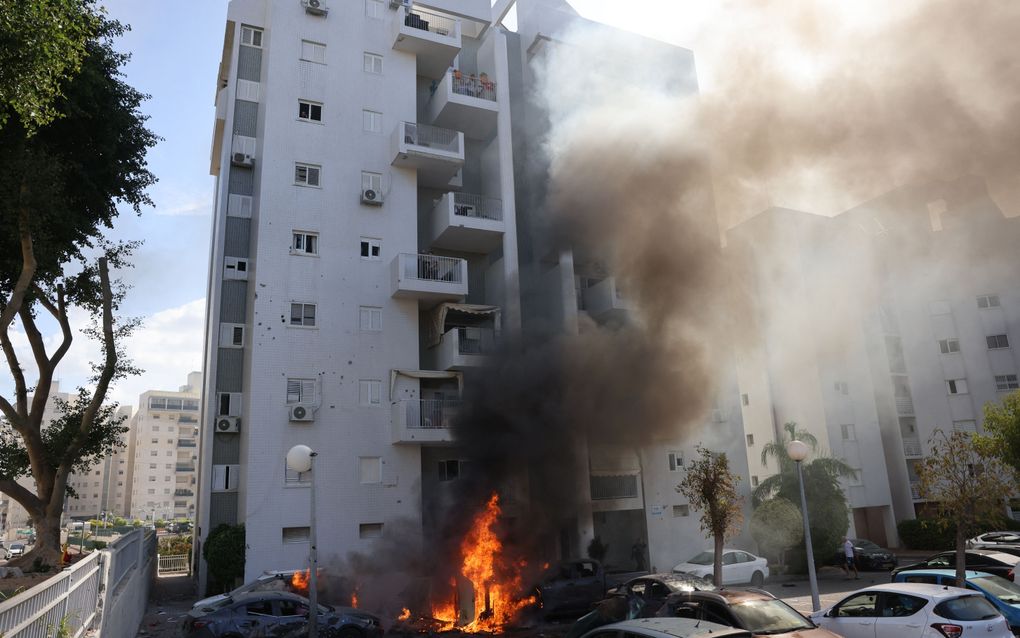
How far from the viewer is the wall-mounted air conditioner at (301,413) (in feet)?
68.5

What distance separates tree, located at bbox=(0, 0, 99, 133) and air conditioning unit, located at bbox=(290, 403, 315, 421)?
12.5 metres

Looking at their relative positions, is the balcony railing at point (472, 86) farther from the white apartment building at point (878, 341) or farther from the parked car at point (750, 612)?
the parked car at point (750, 612)

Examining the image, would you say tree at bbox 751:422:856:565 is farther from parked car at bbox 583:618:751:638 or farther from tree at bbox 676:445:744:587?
parked car at bbox 583:618:751:638

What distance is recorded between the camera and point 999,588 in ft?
38.5

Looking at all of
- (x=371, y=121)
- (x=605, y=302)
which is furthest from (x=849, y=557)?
(x=371, y=121)

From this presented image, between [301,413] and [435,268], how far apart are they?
6946mm

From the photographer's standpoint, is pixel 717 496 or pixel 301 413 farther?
pixel 301 413

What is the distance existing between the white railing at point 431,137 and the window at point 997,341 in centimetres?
3026

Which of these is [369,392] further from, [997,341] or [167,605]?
[997,341]

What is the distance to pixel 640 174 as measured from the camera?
935 inches

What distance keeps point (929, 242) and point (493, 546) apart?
→ 26.7 m

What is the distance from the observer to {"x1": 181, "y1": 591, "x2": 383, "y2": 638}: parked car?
12734mm

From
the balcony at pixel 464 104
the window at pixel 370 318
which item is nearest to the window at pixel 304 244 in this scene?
the window at pixel 370 318

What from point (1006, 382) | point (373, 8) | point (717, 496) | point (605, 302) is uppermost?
point (373, 8)
